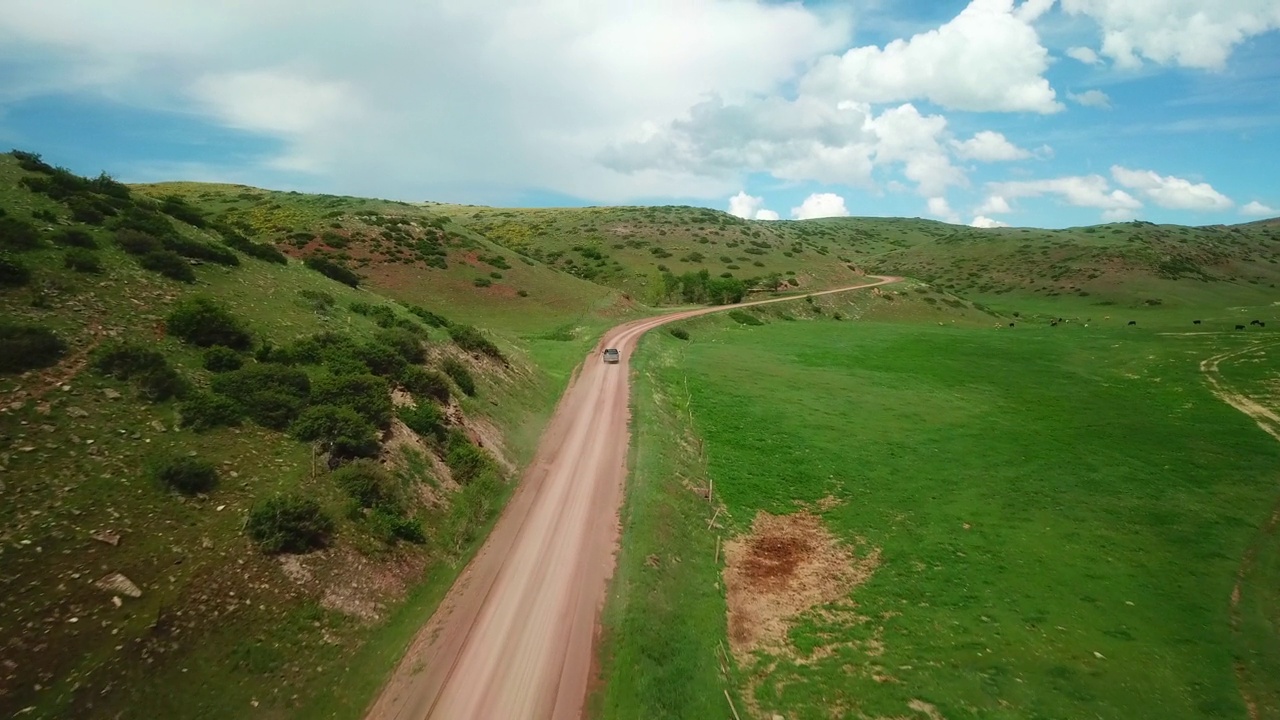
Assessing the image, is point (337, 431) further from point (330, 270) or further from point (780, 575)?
point (330, 270)

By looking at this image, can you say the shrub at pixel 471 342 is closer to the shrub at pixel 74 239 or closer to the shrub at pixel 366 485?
the shrub at pixel 74 239

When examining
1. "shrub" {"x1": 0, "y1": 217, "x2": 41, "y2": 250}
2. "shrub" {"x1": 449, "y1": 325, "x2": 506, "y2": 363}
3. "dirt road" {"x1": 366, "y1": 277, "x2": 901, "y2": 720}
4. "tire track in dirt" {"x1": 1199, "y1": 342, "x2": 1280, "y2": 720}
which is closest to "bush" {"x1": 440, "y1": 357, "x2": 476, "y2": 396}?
"shrub" {"x1": 449, "y1": 325, "x2": 506, "y2": 363}

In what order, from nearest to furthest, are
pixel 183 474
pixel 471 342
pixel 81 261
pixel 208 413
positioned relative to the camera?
1. pixel 183 474
2. pixel 208 413
3. pixel 81 261
4. pixel 471 342

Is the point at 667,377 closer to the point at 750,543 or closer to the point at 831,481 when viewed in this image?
the point at 831,481

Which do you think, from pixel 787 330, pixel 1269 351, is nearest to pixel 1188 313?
pixel 1269 351

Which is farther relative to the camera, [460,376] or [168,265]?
[460,376]

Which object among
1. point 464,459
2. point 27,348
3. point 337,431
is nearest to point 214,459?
point 337,431
